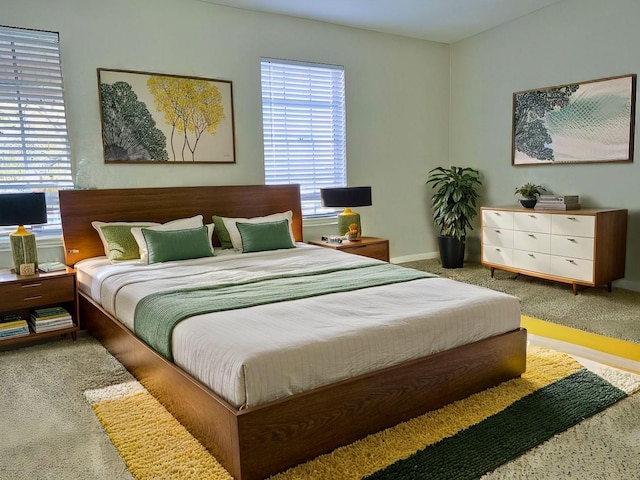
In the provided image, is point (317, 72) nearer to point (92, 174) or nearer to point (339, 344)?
point (92, 174)

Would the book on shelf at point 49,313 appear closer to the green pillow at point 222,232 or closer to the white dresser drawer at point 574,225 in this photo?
the green pillow at point 222,232

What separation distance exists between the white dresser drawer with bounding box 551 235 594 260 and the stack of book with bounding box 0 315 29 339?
14.3ft

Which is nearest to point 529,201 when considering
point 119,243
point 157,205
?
point 157,205

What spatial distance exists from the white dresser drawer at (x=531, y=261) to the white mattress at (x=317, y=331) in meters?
2.21

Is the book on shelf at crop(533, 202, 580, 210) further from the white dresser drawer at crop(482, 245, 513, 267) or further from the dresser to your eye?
the white dresser drawer at crop(482, 245, 513, 267)

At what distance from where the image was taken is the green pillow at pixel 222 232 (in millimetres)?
4379

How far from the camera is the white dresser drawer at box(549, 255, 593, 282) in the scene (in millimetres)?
4352

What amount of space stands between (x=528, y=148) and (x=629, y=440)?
3828 mm

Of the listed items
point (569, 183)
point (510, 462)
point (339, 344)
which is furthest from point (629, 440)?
point (569, 183)

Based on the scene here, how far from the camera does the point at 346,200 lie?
4.90 m

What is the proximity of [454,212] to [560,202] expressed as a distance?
4.31ft

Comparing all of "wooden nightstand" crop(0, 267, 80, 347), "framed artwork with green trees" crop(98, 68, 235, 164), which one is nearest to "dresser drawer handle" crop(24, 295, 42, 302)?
"wooden nightstand" crop(0, 267, 80, 347)

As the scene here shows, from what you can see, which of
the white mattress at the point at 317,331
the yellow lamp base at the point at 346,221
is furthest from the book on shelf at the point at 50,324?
the yellow lamp base at the point at 346,221

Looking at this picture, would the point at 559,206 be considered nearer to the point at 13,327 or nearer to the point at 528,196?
the point at 528,196
